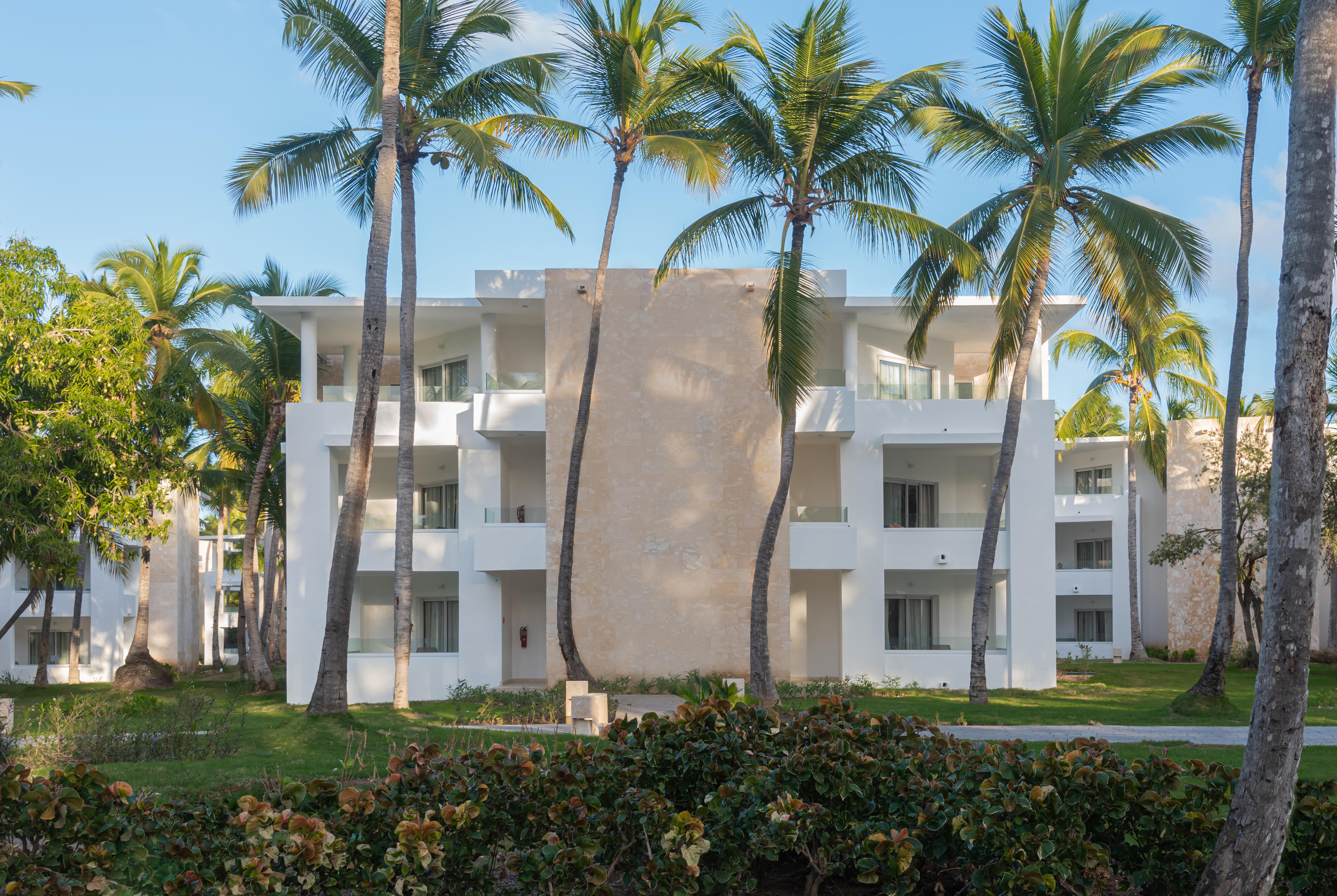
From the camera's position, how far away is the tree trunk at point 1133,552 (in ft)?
114

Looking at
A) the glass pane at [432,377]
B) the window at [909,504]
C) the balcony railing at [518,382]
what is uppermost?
the glass pane at [432,377]

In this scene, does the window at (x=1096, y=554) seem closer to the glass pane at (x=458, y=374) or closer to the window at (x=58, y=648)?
the glass pane at (x=458, y=374)

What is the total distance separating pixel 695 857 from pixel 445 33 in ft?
58.2

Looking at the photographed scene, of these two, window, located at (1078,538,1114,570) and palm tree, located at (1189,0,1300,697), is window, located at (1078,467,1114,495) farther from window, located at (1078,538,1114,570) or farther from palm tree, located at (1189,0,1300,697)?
palm tree, located at (1189,0,1300,697)

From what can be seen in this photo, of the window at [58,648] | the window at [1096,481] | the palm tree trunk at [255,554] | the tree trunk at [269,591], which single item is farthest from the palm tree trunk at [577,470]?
the window at [1096,481]

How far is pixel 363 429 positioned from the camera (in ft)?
43.7

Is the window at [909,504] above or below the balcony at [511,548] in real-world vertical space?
above

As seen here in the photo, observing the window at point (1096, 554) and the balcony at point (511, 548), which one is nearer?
the balcony at point (511, 548)

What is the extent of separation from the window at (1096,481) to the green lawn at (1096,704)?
1257cm

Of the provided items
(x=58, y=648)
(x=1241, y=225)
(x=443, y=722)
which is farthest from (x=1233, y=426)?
(x=58, y=648)

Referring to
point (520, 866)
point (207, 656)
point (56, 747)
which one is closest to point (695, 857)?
point (520, 866)

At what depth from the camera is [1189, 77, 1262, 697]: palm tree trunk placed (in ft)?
55.5

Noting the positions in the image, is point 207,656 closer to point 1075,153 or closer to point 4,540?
point 4,540

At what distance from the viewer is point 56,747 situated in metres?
10.8
